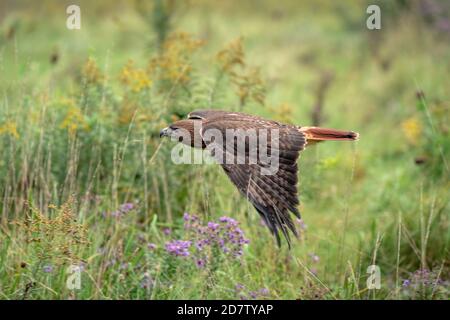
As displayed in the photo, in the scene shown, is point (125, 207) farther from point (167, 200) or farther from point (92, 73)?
point (92, 73)

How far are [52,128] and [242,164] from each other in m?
1.25

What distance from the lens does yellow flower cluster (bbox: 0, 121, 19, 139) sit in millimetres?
4680

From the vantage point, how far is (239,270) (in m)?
4.48

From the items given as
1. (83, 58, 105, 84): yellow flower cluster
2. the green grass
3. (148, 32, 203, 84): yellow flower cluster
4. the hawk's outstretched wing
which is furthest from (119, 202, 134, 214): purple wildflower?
(148, 32, 203, 84): yellow flower cluster

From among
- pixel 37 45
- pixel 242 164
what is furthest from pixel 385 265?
pixel 37 45

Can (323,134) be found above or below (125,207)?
above

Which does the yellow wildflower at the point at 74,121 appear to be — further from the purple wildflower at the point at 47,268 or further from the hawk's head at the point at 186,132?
the purple wildflower at the point at 47,268

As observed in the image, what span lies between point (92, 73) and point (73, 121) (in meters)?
0.35

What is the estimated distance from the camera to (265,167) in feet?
14.0

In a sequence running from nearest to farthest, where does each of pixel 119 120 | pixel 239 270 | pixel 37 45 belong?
1. pixel 239 270
2. pixel 119 120
3. pixel 37 45

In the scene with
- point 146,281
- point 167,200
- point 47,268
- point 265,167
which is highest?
point 265,167

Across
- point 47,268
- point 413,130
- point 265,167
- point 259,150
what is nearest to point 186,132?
point 259,150

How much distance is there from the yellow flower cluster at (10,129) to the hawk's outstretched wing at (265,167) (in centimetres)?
118
